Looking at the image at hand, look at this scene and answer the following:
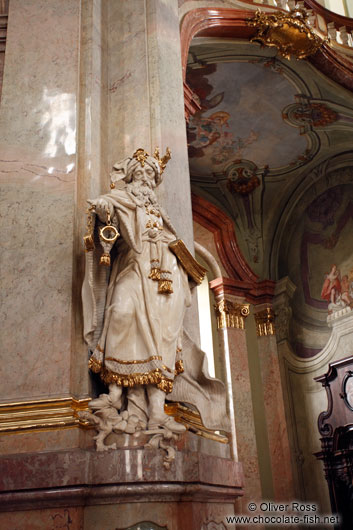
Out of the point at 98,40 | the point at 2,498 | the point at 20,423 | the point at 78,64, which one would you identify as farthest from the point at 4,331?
the point at 98,40

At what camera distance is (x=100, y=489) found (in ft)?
9.34

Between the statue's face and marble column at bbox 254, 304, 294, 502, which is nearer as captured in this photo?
the statue's face

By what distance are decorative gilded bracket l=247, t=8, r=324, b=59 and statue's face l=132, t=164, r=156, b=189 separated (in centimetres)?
436

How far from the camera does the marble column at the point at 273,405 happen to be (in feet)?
28.5

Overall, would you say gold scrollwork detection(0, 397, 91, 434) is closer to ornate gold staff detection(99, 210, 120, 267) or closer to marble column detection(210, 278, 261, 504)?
ornate gold staff detection(99, 210, 120, 267)

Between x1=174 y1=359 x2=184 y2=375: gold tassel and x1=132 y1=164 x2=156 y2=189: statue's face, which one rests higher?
x1=132 y1=164 x2=156 y2=189: statue's face

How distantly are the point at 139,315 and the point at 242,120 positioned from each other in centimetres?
659

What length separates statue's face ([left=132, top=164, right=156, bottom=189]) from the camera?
11.8 ft

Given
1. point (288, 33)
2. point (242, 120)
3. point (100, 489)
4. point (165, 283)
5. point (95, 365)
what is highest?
point (242, 120)

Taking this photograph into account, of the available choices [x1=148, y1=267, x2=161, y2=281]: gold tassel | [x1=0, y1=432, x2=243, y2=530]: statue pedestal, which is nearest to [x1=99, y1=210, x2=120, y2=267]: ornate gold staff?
[x1=148, y1=267, x2=161, y2=281]: gold tassel

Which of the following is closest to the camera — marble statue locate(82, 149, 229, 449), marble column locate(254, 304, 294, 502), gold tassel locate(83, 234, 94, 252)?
marble statue locate(82, 149, 229, 449)

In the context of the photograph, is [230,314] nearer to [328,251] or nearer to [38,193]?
[328,251]

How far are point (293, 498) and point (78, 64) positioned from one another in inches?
277

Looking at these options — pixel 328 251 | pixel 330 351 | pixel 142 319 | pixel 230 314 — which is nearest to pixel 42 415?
pixel 142 319
